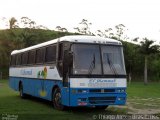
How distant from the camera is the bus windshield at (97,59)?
1586 centimetres

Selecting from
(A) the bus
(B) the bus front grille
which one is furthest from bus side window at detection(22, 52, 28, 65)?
(B) the bus front grille

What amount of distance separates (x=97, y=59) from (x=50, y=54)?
3201mm

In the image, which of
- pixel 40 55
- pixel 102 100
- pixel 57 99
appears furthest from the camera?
pixel 40 55

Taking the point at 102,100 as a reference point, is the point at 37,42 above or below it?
above

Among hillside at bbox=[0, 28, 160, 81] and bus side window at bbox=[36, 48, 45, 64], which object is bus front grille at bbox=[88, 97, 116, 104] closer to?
bus side window at bbox=[36, 48, 45, 64]

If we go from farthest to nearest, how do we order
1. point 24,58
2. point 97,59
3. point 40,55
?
point 24,58 < point 40,55 < point 97,59

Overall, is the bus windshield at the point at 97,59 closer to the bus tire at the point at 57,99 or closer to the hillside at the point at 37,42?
the bus tire at the point at 57,99

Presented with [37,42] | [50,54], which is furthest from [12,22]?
[50,54]

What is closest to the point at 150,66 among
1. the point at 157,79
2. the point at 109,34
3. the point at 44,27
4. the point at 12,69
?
the point at 157,79

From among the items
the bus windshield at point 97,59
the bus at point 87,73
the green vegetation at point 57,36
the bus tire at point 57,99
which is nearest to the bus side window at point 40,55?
the bus at point 87,73

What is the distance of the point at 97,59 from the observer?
635 inches

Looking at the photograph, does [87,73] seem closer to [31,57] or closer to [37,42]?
[31,57]

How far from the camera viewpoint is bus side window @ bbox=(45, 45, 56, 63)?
58.7 ft

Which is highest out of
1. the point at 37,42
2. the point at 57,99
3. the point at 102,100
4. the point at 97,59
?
the point at 37,42
